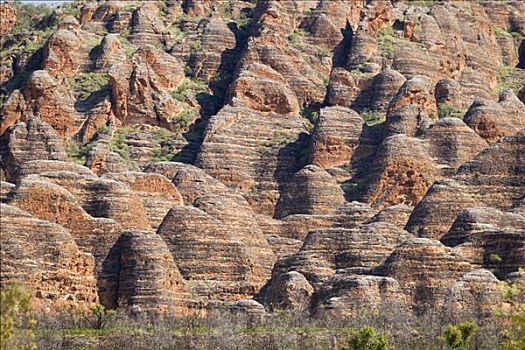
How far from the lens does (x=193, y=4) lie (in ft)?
397

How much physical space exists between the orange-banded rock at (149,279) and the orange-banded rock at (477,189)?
13.6 metres

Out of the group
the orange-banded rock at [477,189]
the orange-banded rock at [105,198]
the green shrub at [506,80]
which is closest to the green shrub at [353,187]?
the orange-banded rock at [477,189]

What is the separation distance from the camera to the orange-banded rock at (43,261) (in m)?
77.8

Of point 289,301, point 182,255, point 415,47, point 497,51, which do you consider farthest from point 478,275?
point 497,51

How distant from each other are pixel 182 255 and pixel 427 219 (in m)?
12.9

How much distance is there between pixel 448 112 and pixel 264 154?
1301 centimetres

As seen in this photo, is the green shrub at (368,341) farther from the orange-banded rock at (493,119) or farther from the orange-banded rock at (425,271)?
the orange-banded rock at (493,119)

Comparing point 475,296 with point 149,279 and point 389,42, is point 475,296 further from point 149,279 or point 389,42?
point 389,42

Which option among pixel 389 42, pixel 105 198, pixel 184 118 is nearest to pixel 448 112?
pixel 389 42

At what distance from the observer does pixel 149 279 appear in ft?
263

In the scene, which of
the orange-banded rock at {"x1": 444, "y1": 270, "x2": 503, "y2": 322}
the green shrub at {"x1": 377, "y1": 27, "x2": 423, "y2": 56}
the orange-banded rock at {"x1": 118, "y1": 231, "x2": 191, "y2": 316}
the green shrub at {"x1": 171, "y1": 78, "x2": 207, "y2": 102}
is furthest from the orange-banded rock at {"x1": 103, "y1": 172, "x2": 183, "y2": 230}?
the green shrub at {"x1": 377, "y1": 27, "x2": 423, "y2": 56}

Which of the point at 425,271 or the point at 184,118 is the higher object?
the point at 184,118

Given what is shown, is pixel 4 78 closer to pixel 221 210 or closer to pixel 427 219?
pixel 221 210

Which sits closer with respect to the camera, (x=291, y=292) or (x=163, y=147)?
(x=291, y=292)
